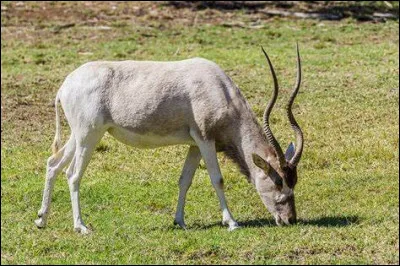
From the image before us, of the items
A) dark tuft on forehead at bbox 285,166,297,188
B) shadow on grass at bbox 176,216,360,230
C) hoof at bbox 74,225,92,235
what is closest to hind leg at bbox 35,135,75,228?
hoof at bbox 74,225,92,235

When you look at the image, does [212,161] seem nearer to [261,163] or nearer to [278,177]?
[261,163]

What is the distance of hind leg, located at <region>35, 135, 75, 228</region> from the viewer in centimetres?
1131

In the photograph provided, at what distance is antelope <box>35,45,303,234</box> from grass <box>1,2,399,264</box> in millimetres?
411

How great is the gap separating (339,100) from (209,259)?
882 centimetres

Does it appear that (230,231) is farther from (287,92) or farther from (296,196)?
(287,92)

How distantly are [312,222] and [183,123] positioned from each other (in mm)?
1711

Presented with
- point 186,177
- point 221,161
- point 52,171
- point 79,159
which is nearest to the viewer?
point 79,159

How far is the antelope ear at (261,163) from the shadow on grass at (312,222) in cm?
60

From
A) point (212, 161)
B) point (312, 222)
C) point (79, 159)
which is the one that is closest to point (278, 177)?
point (312, 222)

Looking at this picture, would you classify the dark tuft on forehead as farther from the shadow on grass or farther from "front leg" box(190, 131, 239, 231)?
"front leg" box(190, 131, 239, 231)

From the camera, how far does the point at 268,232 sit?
34.7 feet

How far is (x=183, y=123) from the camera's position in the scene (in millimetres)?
11117

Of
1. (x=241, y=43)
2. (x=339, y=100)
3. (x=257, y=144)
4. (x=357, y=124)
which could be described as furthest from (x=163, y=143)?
(x=241, y=43)

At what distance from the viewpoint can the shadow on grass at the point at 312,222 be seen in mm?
10977
